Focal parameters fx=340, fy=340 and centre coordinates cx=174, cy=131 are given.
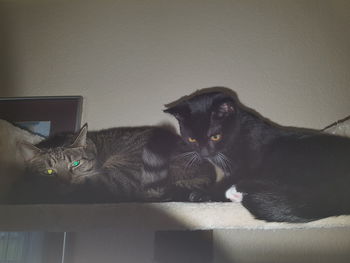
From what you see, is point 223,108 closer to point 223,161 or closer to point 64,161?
point 223,161

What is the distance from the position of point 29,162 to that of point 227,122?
66 centimetres

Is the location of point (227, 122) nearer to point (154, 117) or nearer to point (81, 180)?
point (154, 117)

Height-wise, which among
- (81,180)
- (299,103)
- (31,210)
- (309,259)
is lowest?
(309,259)

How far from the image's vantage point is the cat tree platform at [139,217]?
870mm

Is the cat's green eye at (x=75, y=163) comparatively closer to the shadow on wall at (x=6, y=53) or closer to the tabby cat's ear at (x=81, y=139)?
the tabby cat's ear at (x=81, y=139)

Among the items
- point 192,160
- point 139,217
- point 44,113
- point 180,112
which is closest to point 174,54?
point 180,112

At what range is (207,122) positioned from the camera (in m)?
1.03

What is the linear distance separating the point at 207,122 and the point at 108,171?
0.37 m

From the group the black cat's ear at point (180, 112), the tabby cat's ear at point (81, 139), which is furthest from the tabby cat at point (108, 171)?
the black cat's ear at point (180, 112)

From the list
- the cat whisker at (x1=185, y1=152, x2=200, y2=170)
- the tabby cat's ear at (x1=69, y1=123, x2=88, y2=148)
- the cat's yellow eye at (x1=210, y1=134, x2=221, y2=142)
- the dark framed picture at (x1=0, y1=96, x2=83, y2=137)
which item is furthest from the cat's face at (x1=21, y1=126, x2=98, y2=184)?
the cat's yellow eye at (x1=210, y1=134, x2=221, y2=142)

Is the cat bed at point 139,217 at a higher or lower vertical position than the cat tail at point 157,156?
lower

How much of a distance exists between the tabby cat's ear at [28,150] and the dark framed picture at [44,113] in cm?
9

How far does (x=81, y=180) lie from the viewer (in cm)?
110

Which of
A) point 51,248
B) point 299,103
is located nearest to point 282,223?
point 299,103
